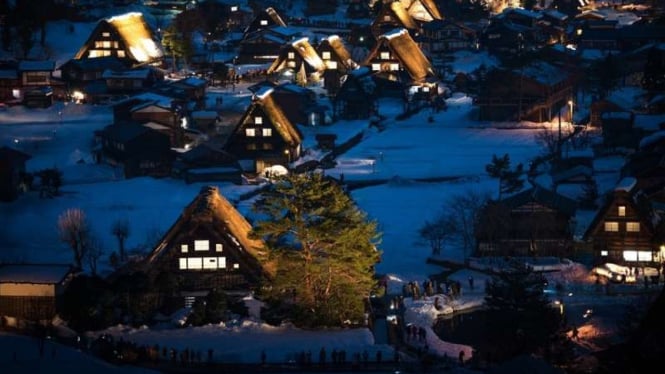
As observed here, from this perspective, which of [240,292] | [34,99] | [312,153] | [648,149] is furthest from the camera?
[34,99]

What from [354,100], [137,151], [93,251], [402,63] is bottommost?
[93,251]

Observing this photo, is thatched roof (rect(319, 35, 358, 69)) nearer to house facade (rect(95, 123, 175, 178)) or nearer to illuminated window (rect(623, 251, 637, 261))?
house facade (rect(95, 123, 175, 178))

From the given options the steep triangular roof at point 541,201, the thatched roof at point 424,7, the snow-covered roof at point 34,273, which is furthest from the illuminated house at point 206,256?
the thatched roof at point 424,7

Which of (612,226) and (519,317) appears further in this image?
(612,226)

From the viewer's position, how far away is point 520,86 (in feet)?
132

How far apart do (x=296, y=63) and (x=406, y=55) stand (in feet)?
11.2

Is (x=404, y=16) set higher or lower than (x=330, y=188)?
higher

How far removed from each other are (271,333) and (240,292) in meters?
2.01

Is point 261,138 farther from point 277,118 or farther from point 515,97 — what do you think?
point 515,97

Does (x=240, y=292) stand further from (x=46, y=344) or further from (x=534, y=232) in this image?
(x=534, y=232)

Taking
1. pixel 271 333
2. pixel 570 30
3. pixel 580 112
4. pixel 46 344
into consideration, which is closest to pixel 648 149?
pixel 580 112

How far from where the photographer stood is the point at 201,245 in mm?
22766

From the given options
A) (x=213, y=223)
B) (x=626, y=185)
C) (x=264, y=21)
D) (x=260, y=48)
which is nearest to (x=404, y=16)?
(x=264, y=21)

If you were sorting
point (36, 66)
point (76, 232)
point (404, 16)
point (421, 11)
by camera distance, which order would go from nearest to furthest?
point (76, 232) < point (36, 66) < point (404, 16) < point (421, 11)
